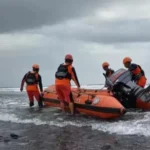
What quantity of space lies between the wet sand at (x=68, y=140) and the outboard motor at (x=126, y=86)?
3.04m

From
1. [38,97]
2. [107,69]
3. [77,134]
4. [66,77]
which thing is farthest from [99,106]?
[38,97]

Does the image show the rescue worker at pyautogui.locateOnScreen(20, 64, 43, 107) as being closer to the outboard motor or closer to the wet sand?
the outboard motor

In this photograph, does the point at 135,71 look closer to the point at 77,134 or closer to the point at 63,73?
the point at 63,73

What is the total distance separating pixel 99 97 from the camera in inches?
378

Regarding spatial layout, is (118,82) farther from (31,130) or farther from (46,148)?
(46,148)

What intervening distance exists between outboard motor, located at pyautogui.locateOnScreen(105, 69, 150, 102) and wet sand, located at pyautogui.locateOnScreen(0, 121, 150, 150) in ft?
9.99

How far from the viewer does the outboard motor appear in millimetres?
10336

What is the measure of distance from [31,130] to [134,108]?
406cm

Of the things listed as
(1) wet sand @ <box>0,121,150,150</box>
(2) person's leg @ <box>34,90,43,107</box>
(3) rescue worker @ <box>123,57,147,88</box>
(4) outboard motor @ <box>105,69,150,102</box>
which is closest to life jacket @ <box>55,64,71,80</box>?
(4) outboard motor @ <box>105,69,150,102</box>

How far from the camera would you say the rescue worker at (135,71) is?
37.5 ft

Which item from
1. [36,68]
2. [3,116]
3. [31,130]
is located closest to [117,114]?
[31,130]

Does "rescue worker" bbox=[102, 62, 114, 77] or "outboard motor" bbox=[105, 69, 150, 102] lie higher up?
"rescue worker" bbox=[102, 62, 114, 77]

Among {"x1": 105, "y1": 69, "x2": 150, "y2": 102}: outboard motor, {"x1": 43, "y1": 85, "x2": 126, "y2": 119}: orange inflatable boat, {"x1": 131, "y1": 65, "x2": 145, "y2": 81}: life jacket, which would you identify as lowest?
{"x1": 43, "y1": 85, "x2": 126, "y2": 119}: orange inflatable boat

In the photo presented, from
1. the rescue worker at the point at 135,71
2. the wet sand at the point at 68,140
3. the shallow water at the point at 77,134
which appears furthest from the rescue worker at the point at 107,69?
the wet sand at the point at 68,140
